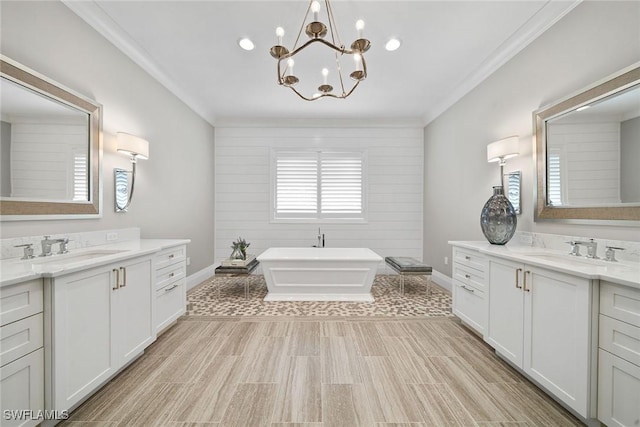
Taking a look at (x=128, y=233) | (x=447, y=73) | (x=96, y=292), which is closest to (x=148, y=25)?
(x=128, y=233)

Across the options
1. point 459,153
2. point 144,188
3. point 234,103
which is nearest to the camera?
point 144,188

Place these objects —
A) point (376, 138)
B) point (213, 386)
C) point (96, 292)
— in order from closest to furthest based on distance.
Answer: point (96, 292) < point (213, 386) < point (376, 138)

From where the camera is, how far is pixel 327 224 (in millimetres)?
5199

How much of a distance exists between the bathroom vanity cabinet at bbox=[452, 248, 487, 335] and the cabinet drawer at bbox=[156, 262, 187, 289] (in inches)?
117

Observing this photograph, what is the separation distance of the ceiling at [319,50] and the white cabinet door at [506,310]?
7.36 ft

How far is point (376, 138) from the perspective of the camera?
5199 millimetres

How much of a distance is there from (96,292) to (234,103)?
363cm

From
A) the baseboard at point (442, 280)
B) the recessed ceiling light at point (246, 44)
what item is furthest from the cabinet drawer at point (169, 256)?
the baseboard at point (442, 280)

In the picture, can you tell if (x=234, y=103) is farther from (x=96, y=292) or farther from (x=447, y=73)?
(x=96, y=292)

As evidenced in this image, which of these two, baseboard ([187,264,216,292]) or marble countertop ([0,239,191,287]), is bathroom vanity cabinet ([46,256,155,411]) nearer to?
marble countertop ([0,239,191,287])

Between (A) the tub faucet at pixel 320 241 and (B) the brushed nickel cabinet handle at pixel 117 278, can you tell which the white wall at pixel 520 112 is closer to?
(A) the tub faucet at pixel 320 241

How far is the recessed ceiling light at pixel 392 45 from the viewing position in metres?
2.78

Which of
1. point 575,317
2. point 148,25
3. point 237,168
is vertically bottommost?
point 575,317

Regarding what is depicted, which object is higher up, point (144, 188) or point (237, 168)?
point (237, 168)
